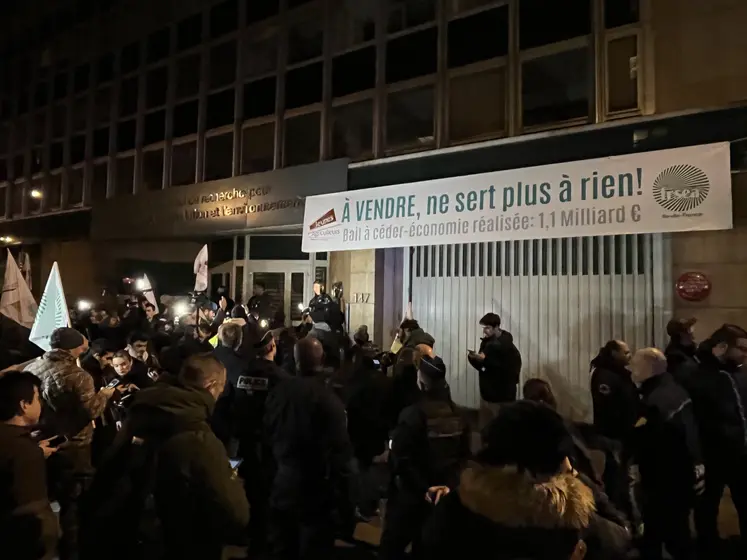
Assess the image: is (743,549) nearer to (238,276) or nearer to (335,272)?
(335,272)

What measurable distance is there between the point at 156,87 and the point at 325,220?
26.9 feet

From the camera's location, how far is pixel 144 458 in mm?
3576

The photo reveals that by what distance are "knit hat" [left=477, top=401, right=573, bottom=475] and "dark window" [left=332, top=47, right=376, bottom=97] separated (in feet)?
34.0

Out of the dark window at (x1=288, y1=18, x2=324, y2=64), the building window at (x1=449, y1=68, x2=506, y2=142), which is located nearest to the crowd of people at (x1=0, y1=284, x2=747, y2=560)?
the building window at (x1=449, y1=68, x2=506, y2=142)

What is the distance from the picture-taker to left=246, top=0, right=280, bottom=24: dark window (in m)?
13.8

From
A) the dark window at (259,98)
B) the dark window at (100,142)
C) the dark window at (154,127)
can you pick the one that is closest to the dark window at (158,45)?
the dark window at (154,127)

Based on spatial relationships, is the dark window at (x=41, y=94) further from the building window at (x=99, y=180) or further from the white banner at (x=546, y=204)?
the white banner at (x=546, y=204)

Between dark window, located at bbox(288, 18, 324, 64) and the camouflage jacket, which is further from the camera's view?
dark window, located at bbox(288, 18, 324, 64)

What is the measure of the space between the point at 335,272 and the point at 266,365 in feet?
25.7

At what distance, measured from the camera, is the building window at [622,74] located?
8.97m

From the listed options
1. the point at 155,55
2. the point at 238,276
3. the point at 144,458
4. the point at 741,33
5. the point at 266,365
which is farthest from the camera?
the point at 155,55

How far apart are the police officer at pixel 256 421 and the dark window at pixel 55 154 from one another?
52.9ft

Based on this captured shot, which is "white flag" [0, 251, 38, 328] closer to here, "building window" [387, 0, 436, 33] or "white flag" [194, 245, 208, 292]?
"white flag" [194, 245, 208, 292]

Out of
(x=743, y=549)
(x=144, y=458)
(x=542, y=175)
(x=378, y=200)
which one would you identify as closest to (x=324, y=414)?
(x=144, y=458)
